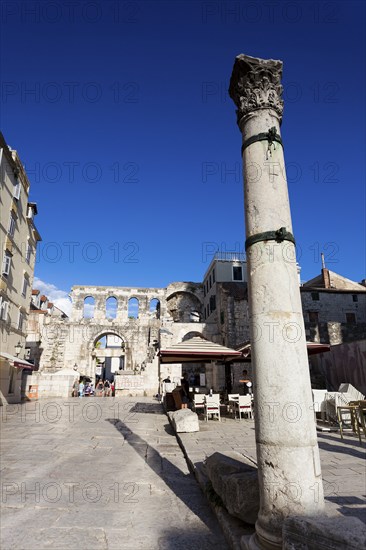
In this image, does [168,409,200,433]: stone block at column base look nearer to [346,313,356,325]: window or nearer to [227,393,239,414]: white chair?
[227,393,239,414]: white chair

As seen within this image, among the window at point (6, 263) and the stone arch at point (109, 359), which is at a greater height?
the window at point (6, 263)

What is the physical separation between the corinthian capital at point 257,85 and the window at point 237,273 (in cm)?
2849

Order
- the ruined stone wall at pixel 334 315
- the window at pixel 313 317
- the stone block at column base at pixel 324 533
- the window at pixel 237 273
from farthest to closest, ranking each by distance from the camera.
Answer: the window at pixel 237 273 < the window at pixel 313 317 < the ruined stone wall at pixel 334 315 < the stone block at column base at pixel 324 533

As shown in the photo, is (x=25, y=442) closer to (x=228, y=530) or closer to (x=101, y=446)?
(x=101, y=446)

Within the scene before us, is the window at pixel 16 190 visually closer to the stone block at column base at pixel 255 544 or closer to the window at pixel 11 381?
the window at pixel 11 381

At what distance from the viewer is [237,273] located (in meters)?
32.3

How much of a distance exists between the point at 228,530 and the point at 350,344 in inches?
587

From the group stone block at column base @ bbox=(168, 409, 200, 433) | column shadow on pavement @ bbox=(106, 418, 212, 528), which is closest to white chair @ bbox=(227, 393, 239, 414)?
stone block at column base @ bbox=(168, 409, 200, 433)

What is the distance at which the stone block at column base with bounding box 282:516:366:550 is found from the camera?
1.79 meters

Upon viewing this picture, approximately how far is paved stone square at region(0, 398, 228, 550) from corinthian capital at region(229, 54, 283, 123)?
4381mm

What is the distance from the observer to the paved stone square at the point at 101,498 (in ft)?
10.6

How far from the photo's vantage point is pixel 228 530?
3.18 metres

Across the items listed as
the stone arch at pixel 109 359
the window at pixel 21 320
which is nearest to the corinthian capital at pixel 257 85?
the window at pixel 21 320

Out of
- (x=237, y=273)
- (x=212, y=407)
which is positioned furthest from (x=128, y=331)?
(x=212, y=407)
